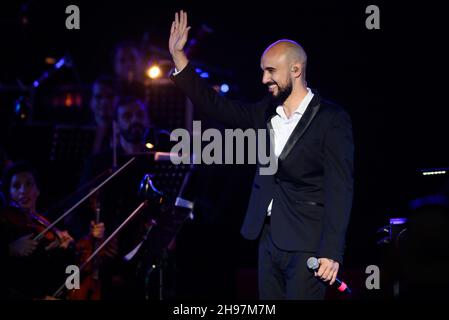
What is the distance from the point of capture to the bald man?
11.2 feet

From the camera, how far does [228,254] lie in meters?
5.91

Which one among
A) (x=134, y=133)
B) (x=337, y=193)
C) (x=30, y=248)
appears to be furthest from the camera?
(x=134, y=133)

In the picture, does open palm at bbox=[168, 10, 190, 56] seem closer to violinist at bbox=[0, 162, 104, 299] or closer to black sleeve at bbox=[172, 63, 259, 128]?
black sleeve at bbox=[172, 63, 259, 128]

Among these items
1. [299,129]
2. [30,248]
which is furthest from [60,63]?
[299,129]

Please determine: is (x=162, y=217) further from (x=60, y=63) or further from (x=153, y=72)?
(x=60, y=63)

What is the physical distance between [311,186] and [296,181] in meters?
0.09

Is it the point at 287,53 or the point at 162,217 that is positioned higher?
the point at 287,53

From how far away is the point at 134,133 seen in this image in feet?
18.0

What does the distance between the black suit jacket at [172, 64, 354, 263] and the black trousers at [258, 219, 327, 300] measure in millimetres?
64

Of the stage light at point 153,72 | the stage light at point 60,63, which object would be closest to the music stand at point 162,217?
the stage light at point 153,72

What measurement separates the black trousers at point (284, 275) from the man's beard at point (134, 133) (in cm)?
212

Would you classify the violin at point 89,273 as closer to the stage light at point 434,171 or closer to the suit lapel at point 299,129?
the suit lapel at point 299,129
